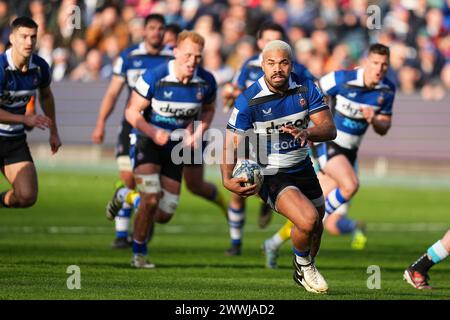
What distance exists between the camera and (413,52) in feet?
96.4

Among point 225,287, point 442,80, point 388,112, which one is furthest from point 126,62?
point 442,80

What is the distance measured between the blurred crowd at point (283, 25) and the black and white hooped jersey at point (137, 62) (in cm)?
1197

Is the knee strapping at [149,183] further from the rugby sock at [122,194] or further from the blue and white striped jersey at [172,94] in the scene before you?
the rugby sock at [122,194]

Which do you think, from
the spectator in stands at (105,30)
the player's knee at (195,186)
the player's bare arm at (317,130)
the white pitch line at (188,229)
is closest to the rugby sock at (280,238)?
the player's knee at (195,186)

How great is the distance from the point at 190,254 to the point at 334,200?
2.11 meters

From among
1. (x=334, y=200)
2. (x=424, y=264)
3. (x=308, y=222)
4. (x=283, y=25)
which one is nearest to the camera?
(x=308, y=222)

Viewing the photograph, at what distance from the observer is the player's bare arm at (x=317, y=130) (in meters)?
10.8

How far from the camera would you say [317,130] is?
11.1m

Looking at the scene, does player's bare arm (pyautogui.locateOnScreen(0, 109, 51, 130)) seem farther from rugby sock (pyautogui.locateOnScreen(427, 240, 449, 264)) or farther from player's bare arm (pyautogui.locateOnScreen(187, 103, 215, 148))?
rugby sock (pyautogui.locateOnScreen(427, 240, 449, 264))

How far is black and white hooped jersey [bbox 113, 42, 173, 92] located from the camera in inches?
641

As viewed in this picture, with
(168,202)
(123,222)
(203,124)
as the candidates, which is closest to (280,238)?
(168,202)

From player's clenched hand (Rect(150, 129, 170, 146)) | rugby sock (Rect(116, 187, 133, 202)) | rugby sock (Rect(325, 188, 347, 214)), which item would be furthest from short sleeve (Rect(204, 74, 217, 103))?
rugby sock (Rect(325, 188, 347, 214))

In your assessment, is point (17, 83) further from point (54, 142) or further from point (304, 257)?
point (304, 257)

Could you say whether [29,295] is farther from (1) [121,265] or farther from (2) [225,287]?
(1) [121,265]
